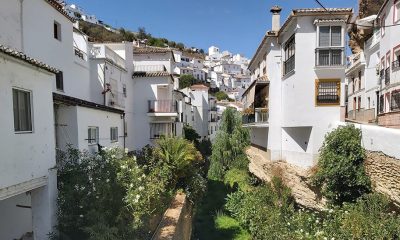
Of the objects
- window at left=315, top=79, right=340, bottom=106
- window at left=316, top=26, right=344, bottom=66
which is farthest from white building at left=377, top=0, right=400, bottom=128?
window at left=316, top=26, right=344, bottom=66

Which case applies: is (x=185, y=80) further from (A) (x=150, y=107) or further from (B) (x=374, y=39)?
(B) (x=374, y=39)

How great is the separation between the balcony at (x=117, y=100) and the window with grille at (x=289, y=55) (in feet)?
40.1

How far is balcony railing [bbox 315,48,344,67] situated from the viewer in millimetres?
17719

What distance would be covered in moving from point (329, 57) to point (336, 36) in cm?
124

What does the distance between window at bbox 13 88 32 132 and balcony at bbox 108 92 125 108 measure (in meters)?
13.2

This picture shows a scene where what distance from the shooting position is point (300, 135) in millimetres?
20219

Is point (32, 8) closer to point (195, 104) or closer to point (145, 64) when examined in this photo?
point (145, 64)

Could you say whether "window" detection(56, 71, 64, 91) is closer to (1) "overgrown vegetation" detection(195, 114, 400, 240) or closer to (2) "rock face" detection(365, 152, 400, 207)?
(1) "overgrown vegetation" detection(195, 114, 400, 240)

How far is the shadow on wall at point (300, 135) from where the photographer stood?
1947cm

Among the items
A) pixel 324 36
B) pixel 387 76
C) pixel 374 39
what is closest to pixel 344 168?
pixel 324 36

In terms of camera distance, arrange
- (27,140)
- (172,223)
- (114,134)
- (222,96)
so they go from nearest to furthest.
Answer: (27,140)
(172,223)
(114,134)
(222,96)

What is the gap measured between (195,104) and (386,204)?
42.0 metres

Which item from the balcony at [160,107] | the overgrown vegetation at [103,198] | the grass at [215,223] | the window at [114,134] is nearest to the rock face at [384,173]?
the grass at [215,223]

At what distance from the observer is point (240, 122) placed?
106 ft
